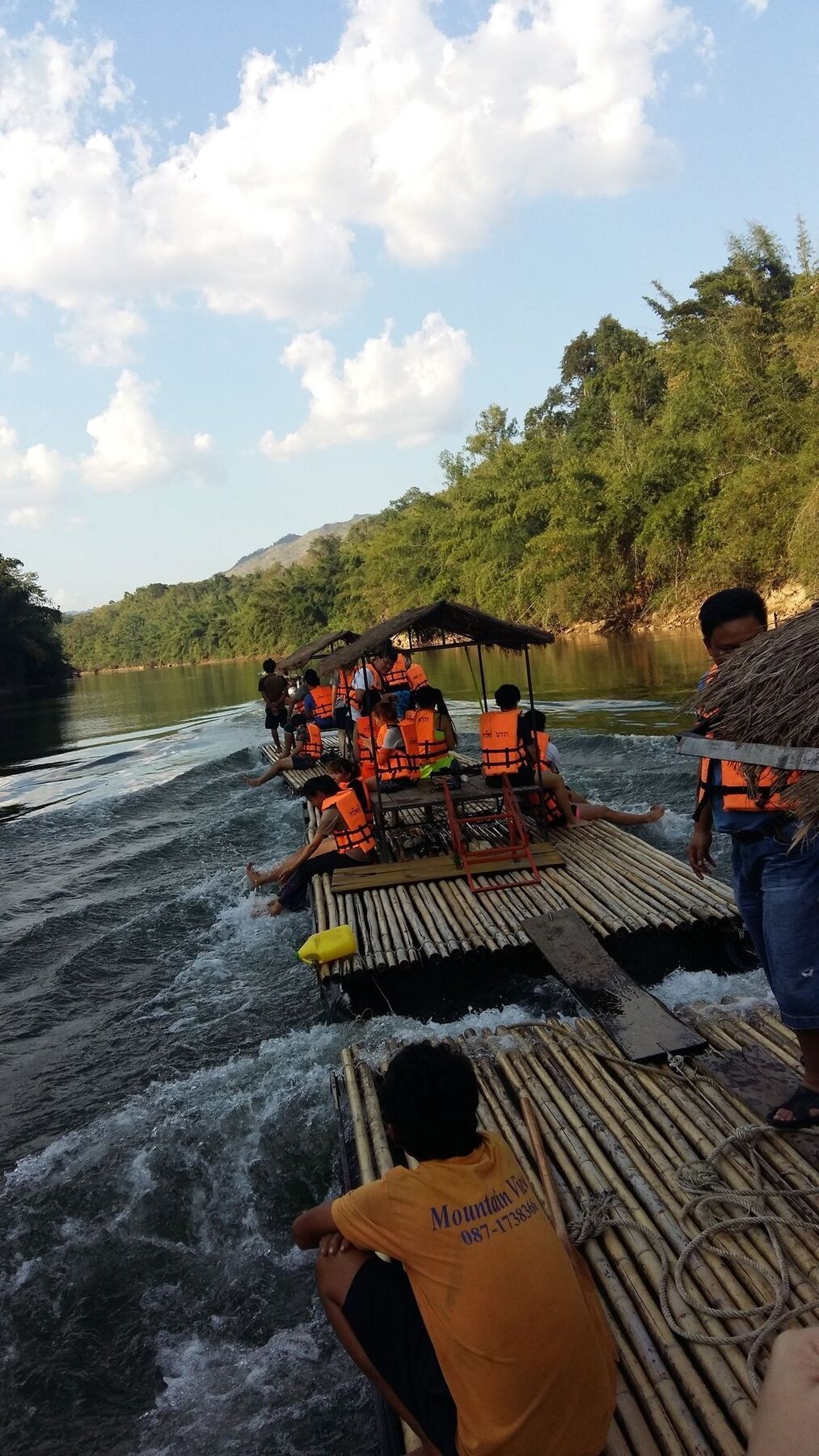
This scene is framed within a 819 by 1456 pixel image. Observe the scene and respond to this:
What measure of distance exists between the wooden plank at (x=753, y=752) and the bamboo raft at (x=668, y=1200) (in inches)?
56.2

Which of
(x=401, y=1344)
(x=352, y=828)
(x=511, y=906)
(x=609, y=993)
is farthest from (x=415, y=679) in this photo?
(x=401, y=1344)

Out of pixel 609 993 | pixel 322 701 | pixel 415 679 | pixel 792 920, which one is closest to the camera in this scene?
pixel 792 920

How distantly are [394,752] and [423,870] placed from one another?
5.84ft

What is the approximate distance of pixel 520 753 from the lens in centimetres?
789

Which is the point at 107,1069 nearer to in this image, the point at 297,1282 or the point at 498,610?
the point at 297,1282

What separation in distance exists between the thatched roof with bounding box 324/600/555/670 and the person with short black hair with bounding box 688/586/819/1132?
3.91 m

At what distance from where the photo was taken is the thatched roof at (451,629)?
293 inches

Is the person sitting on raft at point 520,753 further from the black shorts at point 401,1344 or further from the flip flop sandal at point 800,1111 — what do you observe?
the black shorts at point 401,1344

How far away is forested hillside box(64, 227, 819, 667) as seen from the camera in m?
31.2

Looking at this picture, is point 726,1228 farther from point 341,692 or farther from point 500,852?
point 341,692

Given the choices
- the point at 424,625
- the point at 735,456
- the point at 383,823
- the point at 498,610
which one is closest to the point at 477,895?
the point at 383,823

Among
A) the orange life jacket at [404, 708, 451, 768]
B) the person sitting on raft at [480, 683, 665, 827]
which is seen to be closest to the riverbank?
the person sitting on raft at [480, 683, 665, 827]

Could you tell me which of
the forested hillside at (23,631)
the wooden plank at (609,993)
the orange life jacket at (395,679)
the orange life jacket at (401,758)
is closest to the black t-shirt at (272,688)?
the orange life jacket at (395,679)

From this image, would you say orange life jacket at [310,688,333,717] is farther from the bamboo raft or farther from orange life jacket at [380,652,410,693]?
the bamboo raft
